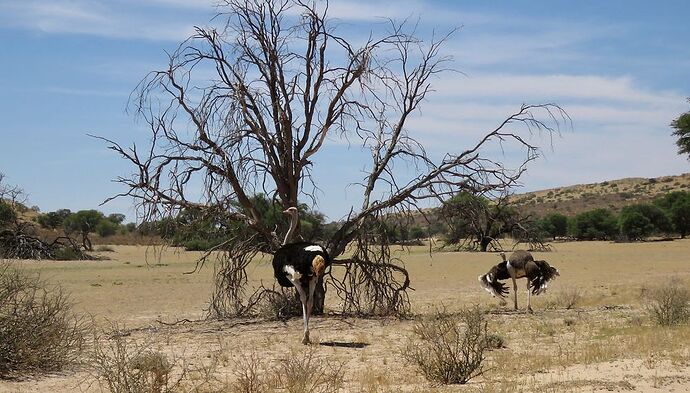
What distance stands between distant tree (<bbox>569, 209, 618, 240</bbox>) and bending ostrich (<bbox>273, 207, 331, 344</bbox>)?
190 ft

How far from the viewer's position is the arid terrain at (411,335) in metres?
11.0

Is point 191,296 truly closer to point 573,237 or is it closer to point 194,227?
point 194,227

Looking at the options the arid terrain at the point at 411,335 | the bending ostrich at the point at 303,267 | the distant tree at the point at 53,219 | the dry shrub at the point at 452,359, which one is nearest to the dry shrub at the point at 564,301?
the arid terrain at the point at 411,335

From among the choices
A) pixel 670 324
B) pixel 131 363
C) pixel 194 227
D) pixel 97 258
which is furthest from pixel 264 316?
pixel 97 258

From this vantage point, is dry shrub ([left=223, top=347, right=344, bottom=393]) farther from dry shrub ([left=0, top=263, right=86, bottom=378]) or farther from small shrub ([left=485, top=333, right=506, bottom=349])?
small shrub ([left=485, top=333, right=506, bottom=349])

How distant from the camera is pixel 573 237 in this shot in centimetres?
7431

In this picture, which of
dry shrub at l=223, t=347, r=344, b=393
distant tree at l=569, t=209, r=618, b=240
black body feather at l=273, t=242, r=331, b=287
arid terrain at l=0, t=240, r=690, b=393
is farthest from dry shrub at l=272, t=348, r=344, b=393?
distant tree at l=569, t=209, r=618, b=240

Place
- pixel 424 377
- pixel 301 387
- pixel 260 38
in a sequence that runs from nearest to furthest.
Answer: pixel 301 387 < pixel 424 377 < pixel 260 38

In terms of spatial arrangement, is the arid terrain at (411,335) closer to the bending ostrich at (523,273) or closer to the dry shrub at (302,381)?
the dry shrub at (302,381)

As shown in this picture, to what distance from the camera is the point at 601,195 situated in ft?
381

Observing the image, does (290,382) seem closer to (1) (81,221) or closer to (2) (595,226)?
(2) (595,226)

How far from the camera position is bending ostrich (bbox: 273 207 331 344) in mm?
15482

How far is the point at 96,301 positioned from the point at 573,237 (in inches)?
2137

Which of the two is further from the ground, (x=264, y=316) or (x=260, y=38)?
(x=260, y=38)
